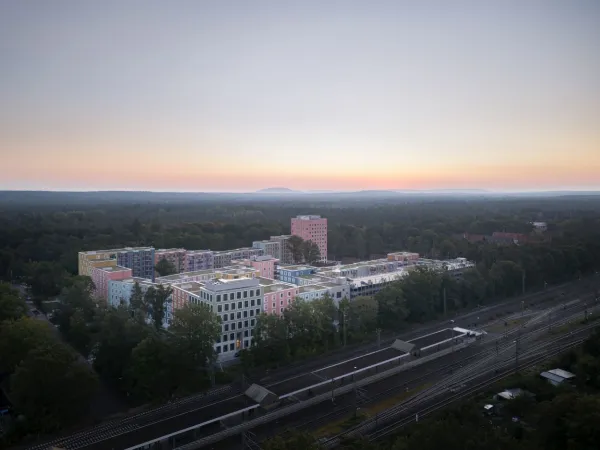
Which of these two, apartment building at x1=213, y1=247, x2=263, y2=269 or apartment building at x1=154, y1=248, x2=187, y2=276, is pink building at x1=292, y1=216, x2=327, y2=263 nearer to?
apartment building at x1=213, y1=247, x2=263, y2=269

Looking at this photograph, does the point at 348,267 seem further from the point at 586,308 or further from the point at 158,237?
the point at 158,237

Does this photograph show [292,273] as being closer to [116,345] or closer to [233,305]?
[233,305]

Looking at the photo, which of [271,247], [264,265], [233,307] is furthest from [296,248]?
[233,307]

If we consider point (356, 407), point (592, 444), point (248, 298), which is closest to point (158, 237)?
point (248, 298)

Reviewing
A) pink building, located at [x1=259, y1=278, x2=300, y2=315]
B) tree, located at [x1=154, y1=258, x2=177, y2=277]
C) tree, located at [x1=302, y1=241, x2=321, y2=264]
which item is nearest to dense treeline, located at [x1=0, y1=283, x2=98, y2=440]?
pink building, located at [x1=259, y1=278, x2=300, y2=315]

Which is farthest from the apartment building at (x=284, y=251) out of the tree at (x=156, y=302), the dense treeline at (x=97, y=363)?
the dense treeline at (x=97, y=363)

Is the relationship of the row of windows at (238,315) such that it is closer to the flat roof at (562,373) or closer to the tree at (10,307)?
the tree at (10,307)
